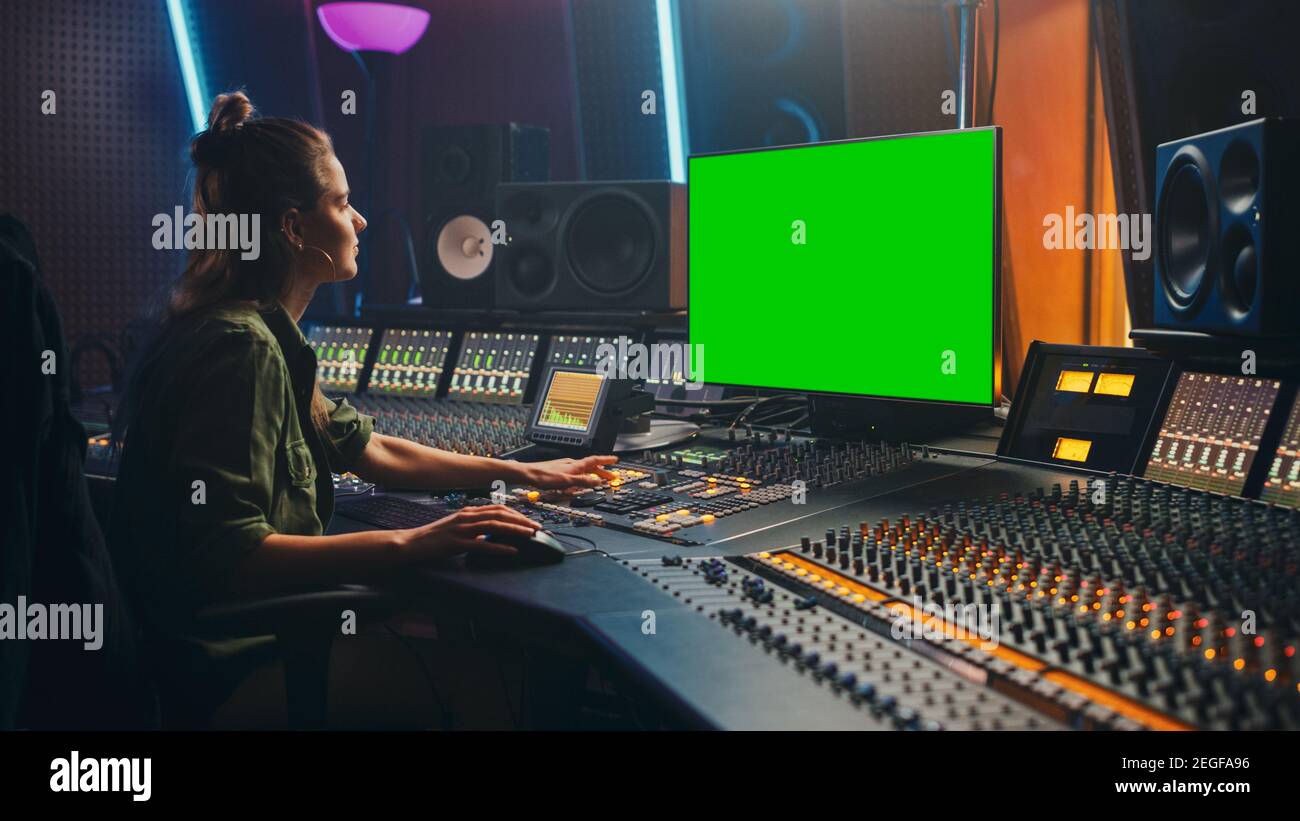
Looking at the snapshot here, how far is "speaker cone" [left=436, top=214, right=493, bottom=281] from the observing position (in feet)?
9.48

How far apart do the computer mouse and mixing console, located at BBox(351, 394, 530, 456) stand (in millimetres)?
671

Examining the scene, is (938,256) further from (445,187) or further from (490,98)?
(490,98)

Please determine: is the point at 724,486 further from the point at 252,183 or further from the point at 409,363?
the point at 409,363

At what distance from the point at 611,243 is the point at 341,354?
806 mm

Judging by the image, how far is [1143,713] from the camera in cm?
83

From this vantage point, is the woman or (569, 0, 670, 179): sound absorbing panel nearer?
the woman

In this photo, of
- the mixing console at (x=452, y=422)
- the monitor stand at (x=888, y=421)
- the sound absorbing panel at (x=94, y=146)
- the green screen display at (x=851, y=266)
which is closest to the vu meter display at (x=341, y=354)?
the mixing console at (x=452, y=422)

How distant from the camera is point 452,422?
237 cm

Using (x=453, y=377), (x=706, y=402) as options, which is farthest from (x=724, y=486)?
(x=453, y=377)

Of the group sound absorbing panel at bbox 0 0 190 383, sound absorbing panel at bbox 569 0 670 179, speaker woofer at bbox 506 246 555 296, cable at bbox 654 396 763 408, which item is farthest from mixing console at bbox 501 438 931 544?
sound absorbing panel at bbox 0 0 190 383

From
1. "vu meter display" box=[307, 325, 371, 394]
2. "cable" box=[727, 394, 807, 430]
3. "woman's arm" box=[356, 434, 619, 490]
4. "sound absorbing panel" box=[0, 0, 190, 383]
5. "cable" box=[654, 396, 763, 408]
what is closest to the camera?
"woman's arm" box=[356, 434, 619, 490]

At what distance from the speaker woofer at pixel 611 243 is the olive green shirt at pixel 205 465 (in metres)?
1.16

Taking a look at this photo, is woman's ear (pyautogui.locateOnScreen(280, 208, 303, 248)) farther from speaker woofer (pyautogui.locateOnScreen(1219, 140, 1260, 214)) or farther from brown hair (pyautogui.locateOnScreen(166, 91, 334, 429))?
speaker woofer (pyautogui.locateOnScreen(1219, 140, 1260, 214))

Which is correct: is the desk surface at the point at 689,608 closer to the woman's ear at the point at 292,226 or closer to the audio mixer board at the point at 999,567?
the audio mixer board at the point at 999,567
